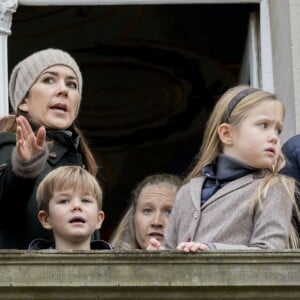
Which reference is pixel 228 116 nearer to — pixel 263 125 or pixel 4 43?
pixel 263 125

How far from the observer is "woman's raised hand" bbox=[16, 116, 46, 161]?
33.9 feet

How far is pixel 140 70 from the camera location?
16.3 metres

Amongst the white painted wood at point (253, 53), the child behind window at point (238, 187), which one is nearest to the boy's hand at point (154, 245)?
the child behind window at point (238, 187)

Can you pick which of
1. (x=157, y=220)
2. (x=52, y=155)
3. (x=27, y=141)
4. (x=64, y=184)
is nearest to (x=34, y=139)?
(x=27, y=141)

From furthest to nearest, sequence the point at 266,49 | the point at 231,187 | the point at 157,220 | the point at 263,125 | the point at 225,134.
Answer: the point at 266,49 → the point at 157,220 → the point at 225,134 → the point at 263,125 → the point at 231,187

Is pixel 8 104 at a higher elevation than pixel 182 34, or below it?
below

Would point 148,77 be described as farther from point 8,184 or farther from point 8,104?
point 8,184

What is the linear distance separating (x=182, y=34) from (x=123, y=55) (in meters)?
0.64

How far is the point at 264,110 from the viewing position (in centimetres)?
1063

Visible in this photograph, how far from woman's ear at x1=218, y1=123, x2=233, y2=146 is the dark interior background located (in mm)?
3516

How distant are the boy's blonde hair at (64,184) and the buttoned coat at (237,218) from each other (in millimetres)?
400

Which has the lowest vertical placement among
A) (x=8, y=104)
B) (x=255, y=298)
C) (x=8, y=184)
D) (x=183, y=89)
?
(x=255, y=298)

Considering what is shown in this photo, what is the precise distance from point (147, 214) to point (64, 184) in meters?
1.04

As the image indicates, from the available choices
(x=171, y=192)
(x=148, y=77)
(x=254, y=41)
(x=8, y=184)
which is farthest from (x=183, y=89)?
(x=8, y=184)
